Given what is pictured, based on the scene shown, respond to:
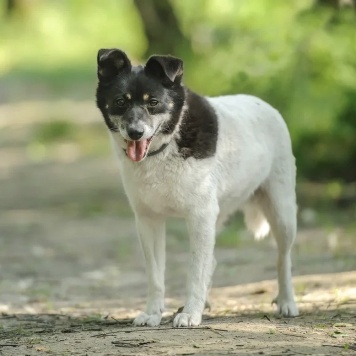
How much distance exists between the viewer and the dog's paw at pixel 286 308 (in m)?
7.10

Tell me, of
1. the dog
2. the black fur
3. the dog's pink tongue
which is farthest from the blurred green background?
the dog's pink tongue

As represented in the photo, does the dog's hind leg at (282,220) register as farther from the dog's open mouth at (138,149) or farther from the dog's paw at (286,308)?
the dog's open mouth at (138,149)

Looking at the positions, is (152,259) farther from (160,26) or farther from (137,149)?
(160,26)

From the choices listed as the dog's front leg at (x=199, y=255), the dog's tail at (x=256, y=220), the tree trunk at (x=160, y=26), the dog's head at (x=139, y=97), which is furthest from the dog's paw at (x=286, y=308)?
the tree trunk at (x=160, y=26)

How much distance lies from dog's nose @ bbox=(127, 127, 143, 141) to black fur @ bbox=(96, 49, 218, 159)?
0.10 metres

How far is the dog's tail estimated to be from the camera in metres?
7.43

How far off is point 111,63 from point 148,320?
65.9 inches

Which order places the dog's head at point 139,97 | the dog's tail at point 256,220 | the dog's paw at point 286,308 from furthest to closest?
1. the dog's tail at point 256,220
2. the dog's paw at point 286,308
3. the dog's head at point 139,97

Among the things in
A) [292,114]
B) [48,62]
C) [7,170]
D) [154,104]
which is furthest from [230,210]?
[48,62]

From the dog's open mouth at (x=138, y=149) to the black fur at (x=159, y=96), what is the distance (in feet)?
0.44

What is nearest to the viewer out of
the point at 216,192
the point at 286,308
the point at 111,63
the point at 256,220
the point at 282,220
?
the point at 111,63

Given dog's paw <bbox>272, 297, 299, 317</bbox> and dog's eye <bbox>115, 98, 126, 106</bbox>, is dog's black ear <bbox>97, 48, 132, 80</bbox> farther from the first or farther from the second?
dog's paw <bbox>272, 297, 299, 317</bbox>

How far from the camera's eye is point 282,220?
7270 mm

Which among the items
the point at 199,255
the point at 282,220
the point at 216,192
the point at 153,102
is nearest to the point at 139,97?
the point at 153,102
